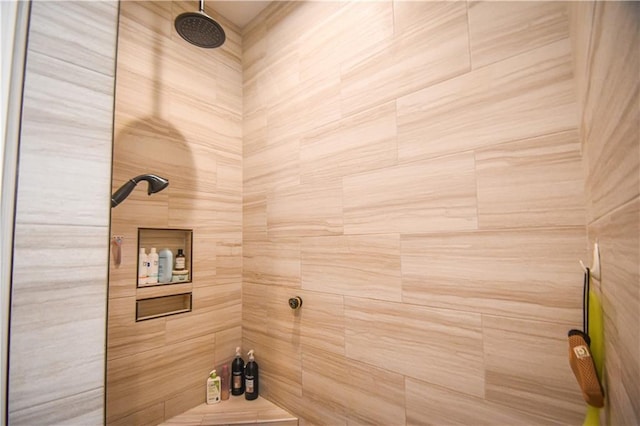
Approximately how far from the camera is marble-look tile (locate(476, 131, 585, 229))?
0.84 meters

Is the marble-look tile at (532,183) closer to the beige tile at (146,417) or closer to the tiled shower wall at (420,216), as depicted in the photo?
the tiled shower wall at (420,216)

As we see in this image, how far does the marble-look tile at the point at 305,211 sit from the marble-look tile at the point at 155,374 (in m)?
0.71

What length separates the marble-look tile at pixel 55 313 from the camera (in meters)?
0.63

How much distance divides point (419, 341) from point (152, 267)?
4.02ft

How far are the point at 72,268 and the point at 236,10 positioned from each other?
1706 mm

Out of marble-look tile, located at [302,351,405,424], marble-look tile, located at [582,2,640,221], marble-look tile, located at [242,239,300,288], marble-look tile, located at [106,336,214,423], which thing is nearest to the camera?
marble-look tile, located at [582,2,640,221]

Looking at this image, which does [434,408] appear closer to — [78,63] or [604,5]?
[604,5]

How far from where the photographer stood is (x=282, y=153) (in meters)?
1.62

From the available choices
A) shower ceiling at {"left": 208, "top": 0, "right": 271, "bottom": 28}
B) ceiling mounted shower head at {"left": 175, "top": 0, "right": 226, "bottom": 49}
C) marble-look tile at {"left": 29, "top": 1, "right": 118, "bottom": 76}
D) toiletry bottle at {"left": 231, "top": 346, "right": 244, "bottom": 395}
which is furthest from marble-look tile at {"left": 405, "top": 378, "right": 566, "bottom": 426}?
shower ceiling at {"left": 208, "top": 0, "right": 271, "bottom": 28}

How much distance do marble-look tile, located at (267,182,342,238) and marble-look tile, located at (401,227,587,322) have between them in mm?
361

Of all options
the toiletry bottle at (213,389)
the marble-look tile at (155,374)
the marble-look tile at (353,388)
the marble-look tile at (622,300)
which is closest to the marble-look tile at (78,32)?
the marble-look tile at (622,300)

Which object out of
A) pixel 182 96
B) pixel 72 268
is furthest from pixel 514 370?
pixel 182 96

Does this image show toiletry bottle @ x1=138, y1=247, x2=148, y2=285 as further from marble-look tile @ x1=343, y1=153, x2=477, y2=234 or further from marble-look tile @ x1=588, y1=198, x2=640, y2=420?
marble-look tile @ x1=588, y1=198, x2=640, y2=420

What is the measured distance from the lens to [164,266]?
1503mm
